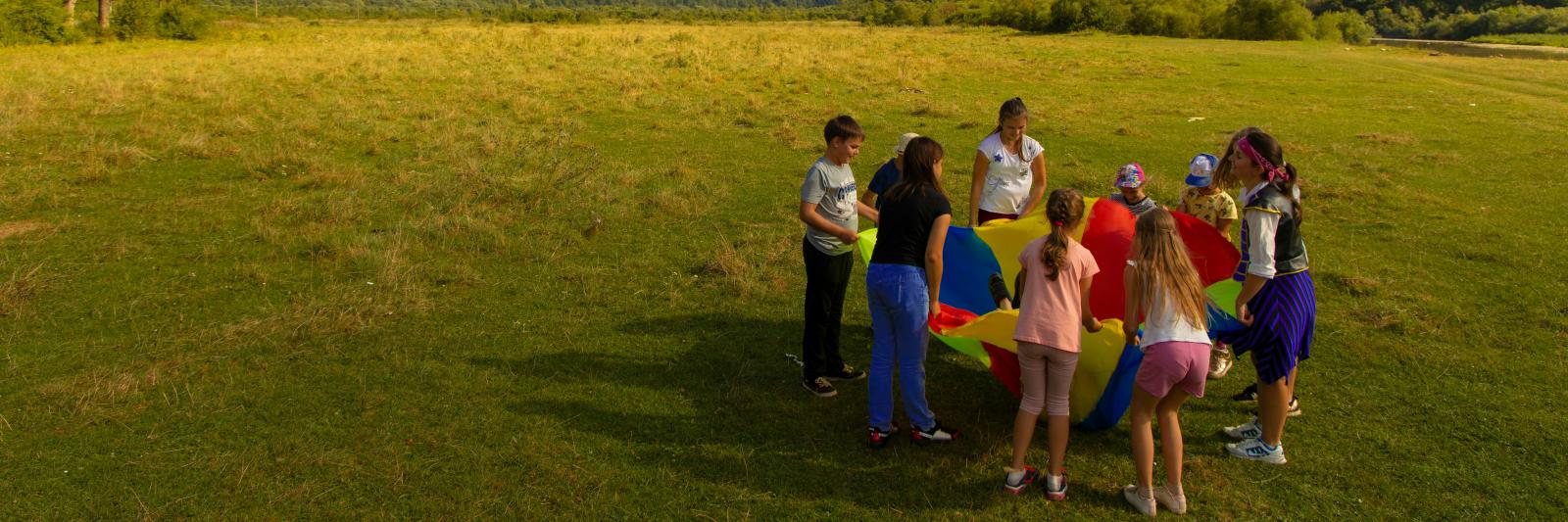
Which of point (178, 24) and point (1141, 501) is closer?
point (1141, 501)

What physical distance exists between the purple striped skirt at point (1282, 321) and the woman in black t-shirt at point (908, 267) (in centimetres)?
168

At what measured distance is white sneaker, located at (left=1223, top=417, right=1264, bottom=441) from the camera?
17.0 feet

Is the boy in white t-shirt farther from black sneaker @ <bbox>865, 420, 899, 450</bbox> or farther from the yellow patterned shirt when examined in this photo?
the yellow patterned shirt

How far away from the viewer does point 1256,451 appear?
16.1 feet

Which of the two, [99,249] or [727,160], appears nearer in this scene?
[99,249]

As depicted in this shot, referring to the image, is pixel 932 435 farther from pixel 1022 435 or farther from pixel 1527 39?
pixel 1527 39

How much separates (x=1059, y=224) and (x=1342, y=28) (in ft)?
186

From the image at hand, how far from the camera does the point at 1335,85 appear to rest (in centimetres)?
2366

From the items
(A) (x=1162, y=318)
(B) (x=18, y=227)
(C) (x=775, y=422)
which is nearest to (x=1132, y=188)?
(A) (x=1162, y=318)

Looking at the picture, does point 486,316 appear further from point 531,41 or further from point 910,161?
point 531,41

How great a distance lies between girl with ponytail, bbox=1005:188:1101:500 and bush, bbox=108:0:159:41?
122ft

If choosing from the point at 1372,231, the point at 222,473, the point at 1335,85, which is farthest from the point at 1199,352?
the point at 1335,85

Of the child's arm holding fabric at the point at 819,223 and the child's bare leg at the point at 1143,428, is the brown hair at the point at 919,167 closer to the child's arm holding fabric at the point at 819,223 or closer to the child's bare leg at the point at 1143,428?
the child's arm holding fabric at the point at 819,223

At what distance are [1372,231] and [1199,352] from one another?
7.59 meters
